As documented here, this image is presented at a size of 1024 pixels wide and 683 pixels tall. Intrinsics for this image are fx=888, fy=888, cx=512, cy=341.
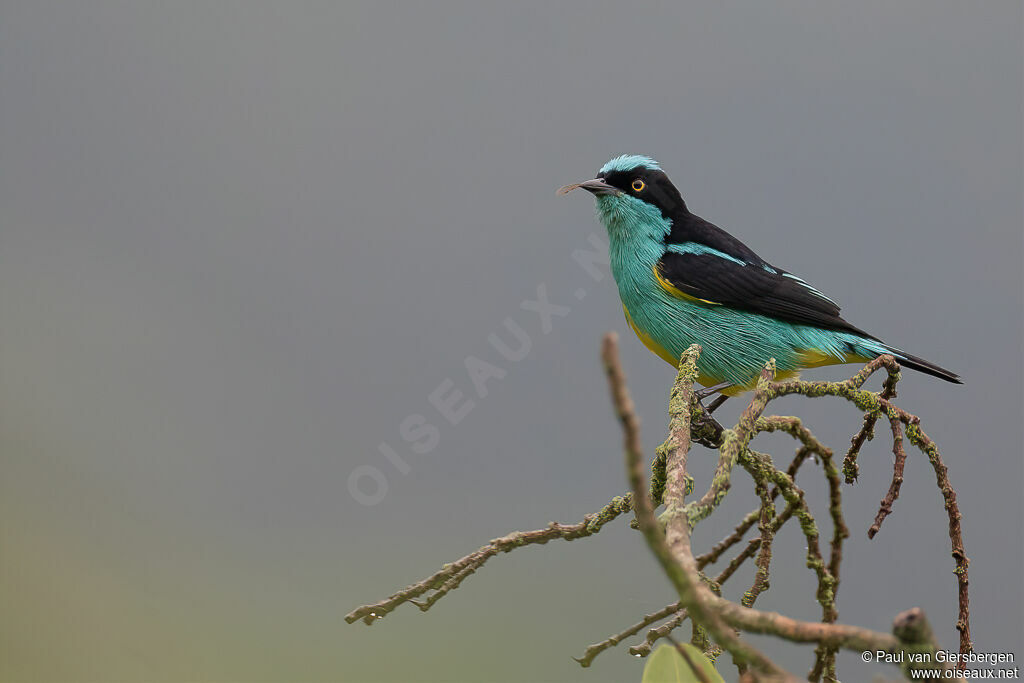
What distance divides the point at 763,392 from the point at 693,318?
1678 millimetres

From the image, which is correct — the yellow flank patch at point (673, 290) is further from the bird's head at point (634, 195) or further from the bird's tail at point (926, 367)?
the bird's tail at point (926, 367)

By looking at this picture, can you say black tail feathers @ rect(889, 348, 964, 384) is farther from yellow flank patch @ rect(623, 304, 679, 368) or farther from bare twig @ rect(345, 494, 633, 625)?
bare twig @ rect(345, 494, 633, 625)

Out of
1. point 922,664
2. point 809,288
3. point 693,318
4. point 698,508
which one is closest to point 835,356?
point 809,288

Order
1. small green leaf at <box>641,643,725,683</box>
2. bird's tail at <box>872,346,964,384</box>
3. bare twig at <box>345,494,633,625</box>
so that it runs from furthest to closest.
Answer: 1. bird's tail at <box>872,346,964,384</box>
2. bare twig at <box>345,494,633,625</box>
3. small green leaf at <box>641,643,725,683</box>

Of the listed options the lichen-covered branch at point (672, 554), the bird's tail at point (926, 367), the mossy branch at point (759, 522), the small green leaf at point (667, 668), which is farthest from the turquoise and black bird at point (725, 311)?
the lichen-covered branch at point (672, 554)

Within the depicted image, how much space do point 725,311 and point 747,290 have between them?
0.45 ft

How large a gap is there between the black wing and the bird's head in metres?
0.29

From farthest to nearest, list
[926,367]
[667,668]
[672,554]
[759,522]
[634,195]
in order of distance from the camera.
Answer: [634,195] → [926,367] → [759,522] → [667,668] → [672,554]

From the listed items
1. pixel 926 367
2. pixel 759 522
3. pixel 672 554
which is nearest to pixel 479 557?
pixel 759 522

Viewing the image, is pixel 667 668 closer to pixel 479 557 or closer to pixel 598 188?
pixel 479 557

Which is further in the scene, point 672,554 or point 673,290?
point 673,290

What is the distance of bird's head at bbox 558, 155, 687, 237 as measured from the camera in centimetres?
378

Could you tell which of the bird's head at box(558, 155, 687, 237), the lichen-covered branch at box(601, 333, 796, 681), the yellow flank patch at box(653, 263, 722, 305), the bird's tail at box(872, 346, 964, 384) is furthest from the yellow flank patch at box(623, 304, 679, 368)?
the lichen-covered branch at box(601, 333, 796, 681)

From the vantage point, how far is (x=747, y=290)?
342 cm
